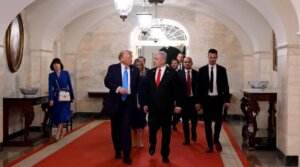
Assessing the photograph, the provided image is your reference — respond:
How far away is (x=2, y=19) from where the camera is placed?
277 inches

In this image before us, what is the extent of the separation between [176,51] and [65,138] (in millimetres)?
3951

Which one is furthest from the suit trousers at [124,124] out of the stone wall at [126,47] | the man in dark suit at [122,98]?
the stone wall at [126,47]

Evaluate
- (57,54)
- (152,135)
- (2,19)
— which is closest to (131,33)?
(57,54)

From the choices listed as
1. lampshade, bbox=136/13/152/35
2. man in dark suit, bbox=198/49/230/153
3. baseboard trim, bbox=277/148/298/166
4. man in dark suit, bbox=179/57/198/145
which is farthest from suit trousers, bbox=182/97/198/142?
lampshade, bbox=136/13/152/35

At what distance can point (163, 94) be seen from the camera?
20.1ft

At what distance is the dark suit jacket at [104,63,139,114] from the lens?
6.18 m

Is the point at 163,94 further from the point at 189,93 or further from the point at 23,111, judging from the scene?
the point at 23,111

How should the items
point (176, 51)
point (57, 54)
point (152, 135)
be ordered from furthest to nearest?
1. point (57, 54)
2. point (176, 51)
3. point (152, 135)

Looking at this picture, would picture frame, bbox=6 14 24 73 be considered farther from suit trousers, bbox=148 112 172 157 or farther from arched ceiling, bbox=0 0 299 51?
suit trousers, bbox=148 112 172 157

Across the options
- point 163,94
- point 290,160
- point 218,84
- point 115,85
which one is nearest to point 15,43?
point 115,85

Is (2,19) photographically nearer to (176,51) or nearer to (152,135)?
(152,135)

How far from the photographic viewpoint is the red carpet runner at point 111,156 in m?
6.25

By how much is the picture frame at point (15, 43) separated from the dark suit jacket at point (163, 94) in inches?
145

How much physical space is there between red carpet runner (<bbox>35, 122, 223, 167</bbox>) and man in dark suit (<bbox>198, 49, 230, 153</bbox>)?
48 centimetres
